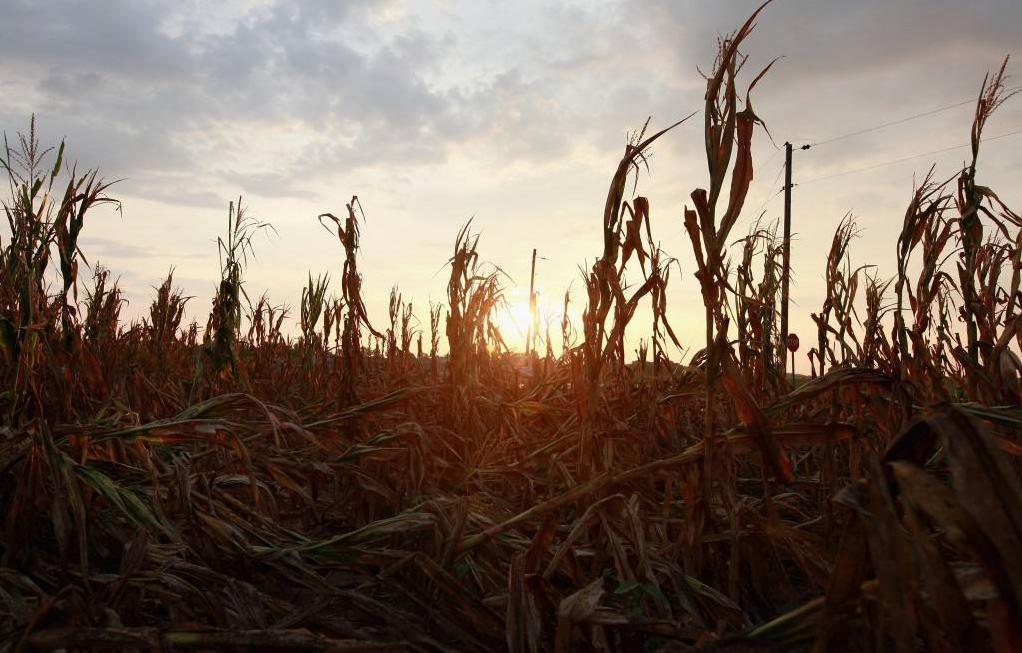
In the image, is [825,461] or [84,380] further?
[84,380]

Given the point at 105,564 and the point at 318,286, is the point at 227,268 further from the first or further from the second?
the point at 105,564

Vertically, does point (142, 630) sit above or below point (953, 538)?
below

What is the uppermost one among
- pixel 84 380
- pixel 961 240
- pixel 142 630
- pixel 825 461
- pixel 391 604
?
pixel 961 240

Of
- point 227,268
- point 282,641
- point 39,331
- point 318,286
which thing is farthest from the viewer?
point 318,286

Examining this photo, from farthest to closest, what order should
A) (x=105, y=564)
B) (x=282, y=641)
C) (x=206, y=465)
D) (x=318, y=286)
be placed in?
1. (x=318, y=286)
2. (x=206, y=465)
3. (x=105, y=564)
4. (x=282, y=641)

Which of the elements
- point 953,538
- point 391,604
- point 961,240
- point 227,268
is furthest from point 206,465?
point 961,240

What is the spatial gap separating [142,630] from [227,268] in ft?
11.1

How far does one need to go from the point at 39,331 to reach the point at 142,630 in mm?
1297

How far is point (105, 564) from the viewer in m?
2.00

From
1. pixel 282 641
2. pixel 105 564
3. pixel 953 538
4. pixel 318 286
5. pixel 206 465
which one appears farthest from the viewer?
pixel 318 286

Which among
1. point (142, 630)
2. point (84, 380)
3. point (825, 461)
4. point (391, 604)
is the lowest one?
point (391, 604)

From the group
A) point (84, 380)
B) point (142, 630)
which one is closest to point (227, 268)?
point (84, 380)

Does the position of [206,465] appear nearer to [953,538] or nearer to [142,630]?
[142,630]

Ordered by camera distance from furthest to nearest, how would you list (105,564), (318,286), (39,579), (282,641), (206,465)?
(318,286) → (206,465) → (105,564) → (39,579) → (282,641)
